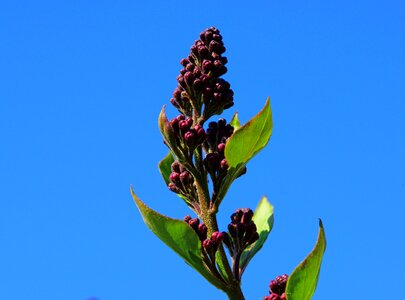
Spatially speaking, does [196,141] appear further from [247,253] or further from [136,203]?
[247,253]

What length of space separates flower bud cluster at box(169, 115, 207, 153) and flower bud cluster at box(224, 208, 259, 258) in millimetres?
759

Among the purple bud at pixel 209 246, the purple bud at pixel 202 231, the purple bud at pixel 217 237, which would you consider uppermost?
the purple bud at pixel 202 231

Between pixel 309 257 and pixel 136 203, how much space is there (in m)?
1.56

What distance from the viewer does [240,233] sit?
6.74 m

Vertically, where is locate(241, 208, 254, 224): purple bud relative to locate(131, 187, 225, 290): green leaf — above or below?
above

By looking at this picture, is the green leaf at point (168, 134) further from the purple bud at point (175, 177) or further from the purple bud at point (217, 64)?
the purple bud at point (217, 64)

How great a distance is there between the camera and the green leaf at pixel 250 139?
6488 millimetres

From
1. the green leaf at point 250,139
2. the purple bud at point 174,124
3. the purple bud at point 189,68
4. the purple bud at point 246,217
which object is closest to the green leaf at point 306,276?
the purple bud at point 246,217

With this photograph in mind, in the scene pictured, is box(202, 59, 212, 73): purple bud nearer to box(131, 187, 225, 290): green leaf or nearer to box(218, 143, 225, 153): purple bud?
box(218, 143, 225, 153): purple bud

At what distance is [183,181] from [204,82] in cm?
95

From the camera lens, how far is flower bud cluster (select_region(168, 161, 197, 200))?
22.6 feet

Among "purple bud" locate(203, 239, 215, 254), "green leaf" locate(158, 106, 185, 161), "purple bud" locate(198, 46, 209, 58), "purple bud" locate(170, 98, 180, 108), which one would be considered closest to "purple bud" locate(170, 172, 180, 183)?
"green leaf" locate(158, 106, 185, 161)

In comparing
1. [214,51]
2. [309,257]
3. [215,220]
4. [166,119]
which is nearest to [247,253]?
[215,220]

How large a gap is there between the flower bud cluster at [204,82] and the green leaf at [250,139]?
1.71 feet
